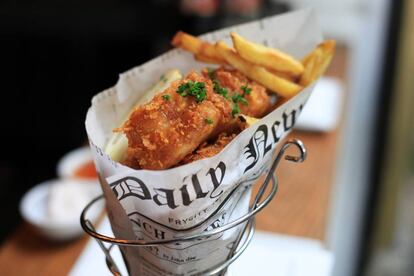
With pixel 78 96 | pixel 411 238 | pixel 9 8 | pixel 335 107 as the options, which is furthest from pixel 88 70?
pixel 411 238

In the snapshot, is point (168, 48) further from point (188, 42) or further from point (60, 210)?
point (188, 42)

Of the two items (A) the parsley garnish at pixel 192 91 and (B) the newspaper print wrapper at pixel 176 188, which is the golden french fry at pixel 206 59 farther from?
(A) the parsley garnish at pixel 192 91

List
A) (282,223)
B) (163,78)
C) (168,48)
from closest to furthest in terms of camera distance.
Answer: (163,78) → (282,223) → (168,48)

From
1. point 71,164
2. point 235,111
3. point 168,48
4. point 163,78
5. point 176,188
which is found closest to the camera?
point 176,188

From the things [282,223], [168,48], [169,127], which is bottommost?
[282,223]

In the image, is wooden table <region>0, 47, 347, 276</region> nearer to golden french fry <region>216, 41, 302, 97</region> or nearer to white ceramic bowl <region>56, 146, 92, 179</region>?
white ceramic bowl <region>56, 146, 92, 179</region>

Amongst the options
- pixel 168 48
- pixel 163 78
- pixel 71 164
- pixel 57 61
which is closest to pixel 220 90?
pixel 163 78

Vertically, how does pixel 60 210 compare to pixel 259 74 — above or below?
below
